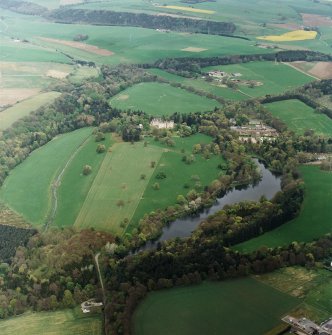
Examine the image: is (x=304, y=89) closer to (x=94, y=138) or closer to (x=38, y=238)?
(x=94, y=138)

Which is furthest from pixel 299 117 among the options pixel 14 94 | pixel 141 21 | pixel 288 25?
pixel 141 21

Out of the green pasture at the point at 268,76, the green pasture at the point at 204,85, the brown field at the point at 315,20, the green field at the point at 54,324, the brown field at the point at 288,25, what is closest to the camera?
the green field at the point at 54,324

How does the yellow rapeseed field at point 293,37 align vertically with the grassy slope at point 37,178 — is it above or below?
above

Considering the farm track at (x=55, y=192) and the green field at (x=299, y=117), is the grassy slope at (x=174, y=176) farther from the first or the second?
the green field at (x=299, y=117)

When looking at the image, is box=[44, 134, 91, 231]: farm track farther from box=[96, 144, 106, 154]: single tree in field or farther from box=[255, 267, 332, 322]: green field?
box=[255, 267, 332, 322]: green field

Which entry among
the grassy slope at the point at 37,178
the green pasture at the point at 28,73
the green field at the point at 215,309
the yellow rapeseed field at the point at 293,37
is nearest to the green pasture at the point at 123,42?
the green pasture at the point at 28,73
